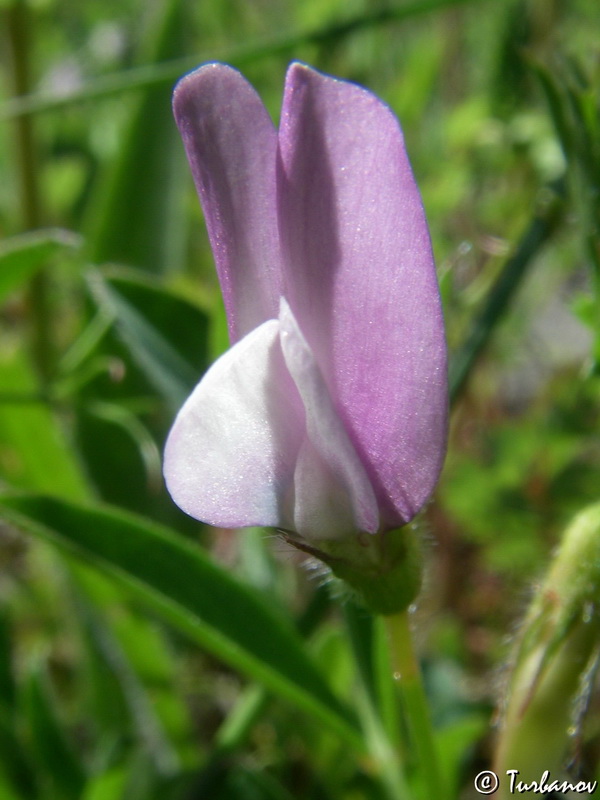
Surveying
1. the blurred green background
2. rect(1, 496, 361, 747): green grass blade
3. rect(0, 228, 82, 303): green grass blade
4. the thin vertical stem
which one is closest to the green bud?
the blurred green background

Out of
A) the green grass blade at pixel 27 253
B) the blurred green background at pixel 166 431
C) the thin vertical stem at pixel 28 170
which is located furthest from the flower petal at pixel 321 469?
the thin vertical stem at pixel 28 170

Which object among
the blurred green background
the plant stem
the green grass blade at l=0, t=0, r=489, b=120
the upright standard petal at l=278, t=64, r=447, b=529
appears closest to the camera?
the upright standard petal at l=278, t=64, r=447, b=529

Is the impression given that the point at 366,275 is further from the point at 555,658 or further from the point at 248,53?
the point at 248,53

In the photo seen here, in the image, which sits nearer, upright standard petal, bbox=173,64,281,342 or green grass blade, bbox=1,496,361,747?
upright standard petal, bbox=173,64,281,342

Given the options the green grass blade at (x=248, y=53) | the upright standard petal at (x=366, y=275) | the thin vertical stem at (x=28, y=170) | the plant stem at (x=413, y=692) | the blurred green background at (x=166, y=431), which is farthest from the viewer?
the thin vertical stem at (x=28, y=170)

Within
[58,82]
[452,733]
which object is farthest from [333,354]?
[58,82]

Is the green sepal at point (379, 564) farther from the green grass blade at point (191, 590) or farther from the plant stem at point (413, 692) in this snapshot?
the green grass blade at point (191, 590)

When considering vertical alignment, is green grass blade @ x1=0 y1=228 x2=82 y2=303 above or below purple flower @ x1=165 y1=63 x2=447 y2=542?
above

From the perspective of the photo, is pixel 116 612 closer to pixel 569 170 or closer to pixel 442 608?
pixel 442 608

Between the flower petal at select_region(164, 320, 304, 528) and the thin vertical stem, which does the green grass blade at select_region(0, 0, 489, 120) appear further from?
the flower petal at select_region(164, 320, 304, 528)
